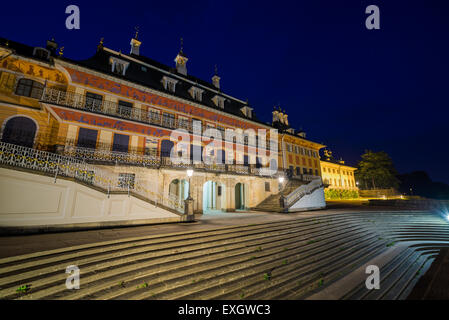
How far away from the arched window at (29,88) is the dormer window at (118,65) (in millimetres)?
5291

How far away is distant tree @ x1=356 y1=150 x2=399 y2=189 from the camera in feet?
131

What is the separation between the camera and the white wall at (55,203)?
6441 millimetres

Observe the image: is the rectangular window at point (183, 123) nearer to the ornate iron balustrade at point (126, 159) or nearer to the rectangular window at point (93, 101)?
the ornate iron balustrade at point (126, 159)

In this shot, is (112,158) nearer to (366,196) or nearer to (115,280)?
(115,280)

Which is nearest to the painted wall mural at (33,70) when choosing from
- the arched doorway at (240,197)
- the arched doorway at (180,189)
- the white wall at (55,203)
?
the white wall at (55,203)

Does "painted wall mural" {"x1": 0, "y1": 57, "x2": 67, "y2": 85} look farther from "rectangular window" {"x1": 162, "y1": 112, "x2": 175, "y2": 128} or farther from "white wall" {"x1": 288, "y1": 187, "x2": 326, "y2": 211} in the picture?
"white wall" {"x1": 288, "y1": 187, "x2": 326, "y2": 211}

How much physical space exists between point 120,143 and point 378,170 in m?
52.7

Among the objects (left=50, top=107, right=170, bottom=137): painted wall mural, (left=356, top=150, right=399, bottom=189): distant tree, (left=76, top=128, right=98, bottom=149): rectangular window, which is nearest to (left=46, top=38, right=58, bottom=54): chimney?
(left=50, top=107, right=170, bottom=137): painted wall mural

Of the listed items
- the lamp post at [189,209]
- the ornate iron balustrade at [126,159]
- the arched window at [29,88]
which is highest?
the arched window at [29,88]

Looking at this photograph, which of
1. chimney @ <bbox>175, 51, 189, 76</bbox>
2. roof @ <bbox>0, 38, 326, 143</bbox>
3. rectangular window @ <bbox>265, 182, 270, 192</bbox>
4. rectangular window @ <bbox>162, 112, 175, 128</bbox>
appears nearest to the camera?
roof @ <bbox>0, 38, 326, 143</bbox>

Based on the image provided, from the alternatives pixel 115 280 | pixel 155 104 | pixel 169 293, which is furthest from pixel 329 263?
pixel 155 104

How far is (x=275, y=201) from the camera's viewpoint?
17812mm

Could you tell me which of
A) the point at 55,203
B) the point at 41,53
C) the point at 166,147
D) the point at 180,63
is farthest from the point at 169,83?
the point at 55,203

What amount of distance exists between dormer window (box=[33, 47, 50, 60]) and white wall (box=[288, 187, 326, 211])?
78.6 ft
